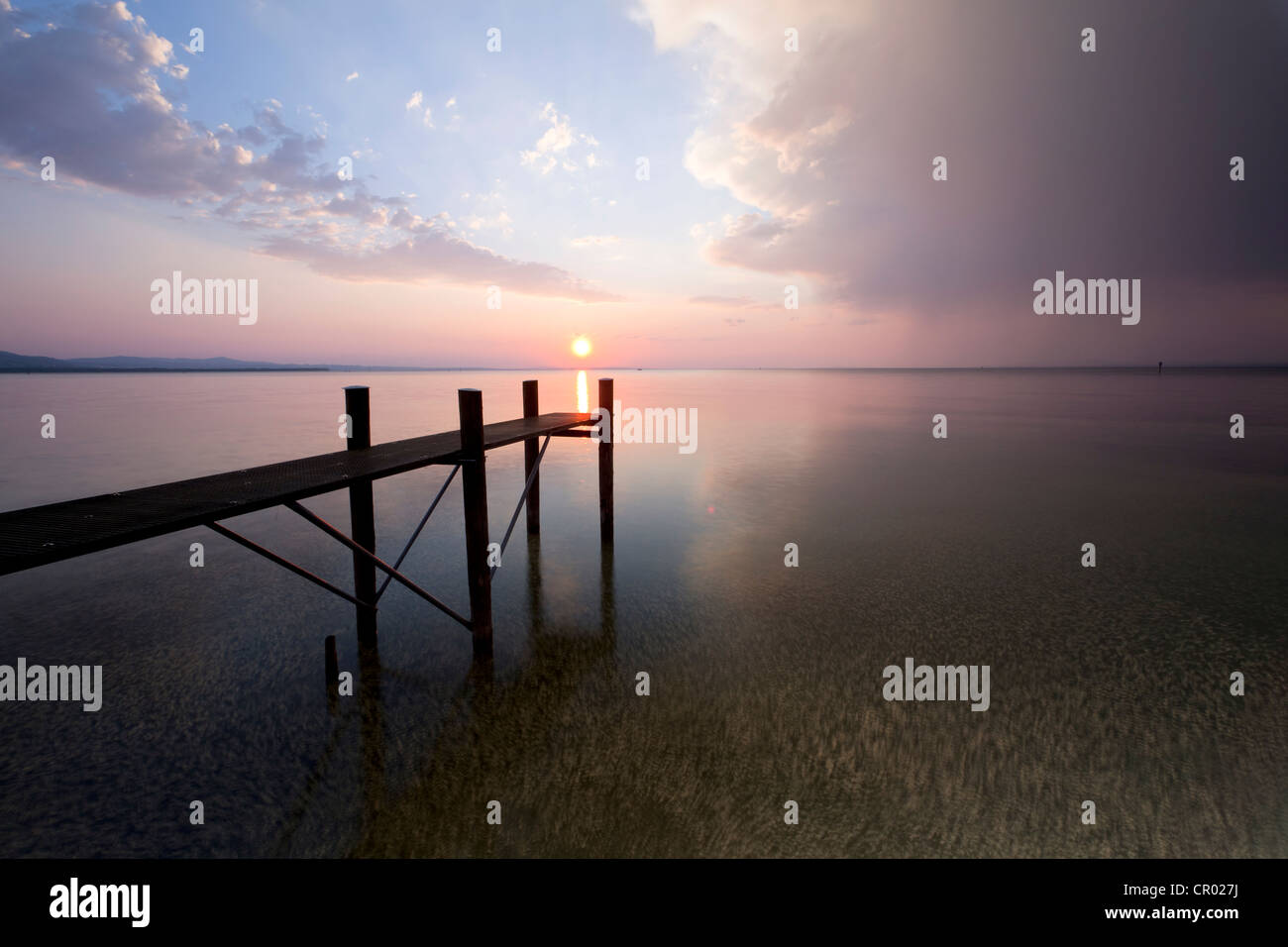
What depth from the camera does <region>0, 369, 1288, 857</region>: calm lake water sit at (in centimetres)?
437

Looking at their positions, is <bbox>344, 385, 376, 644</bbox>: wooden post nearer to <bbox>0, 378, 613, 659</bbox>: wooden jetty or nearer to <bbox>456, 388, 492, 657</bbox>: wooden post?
<bbox>0, 378, 613, 659</bbox>: wooden jetty

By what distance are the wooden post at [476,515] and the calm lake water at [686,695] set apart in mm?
487

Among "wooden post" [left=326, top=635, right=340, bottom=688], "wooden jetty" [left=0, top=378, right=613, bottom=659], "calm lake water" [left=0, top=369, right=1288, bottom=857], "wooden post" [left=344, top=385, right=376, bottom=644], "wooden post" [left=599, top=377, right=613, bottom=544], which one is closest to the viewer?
"wooden jetty" [left=0, top=378, right=613, bottom=659]

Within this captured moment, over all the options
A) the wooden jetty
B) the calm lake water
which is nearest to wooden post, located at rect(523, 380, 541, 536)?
the calm lake water

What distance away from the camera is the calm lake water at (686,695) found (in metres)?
4.37

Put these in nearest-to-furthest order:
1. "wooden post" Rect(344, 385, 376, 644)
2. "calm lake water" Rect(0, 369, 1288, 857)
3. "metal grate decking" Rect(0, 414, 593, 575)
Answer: "metal grate decking" Rect(0, 414, 593, 575) → "calm lake water" Rect(0, 369, 1288, 857) → "wooden post" Rect(344, 385, 376, 644)

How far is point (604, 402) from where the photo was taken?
11.2 metres

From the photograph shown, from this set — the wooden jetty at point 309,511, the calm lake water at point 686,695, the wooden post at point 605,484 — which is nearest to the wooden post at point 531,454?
the calm lake water at point 686,695

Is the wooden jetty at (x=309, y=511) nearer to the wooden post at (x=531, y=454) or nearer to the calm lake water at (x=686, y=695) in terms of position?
the calm lake water at (x=686, y=695)

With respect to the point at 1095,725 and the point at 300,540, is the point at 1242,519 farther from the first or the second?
the point at 300,540

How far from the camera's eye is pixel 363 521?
7.01 m

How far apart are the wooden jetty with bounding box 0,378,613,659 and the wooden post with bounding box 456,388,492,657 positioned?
0.04ft
